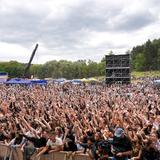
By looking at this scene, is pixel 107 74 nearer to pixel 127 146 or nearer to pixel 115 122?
pixel 115 122

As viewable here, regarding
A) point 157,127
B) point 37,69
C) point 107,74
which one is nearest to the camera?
point 157,127

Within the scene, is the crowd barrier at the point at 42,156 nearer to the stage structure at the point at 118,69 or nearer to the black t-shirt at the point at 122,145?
the black t-shirt at the point at 122,145

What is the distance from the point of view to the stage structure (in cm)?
4597

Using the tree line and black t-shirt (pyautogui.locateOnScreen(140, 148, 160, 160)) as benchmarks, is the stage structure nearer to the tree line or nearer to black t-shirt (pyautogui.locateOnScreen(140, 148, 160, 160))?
black t-shirt (pyautogui.locateOnScreen(140, 148, 160, 160))

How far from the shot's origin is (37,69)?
556 ft

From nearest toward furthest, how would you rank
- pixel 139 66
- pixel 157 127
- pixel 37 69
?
pixel 157 127
pixel 139 66
pixel 37 69

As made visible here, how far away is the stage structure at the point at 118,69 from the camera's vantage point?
45969mm

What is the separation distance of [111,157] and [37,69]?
159 meters

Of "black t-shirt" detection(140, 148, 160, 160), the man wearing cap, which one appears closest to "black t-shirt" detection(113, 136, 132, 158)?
the man wearing cap

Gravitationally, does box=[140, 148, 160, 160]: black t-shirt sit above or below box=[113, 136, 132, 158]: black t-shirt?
below

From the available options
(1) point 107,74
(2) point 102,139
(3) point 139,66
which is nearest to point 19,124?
(2) point 102,139

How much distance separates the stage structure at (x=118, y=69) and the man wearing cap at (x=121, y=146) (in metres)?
35.3

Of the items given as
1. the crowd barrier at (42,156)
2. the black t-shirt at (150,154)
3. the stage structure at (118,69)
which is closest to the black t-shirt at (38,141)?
the crowd barrier at (42,156)

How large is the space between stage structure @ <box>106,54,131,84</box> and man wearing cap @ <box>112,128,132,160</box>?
35.3 meters
